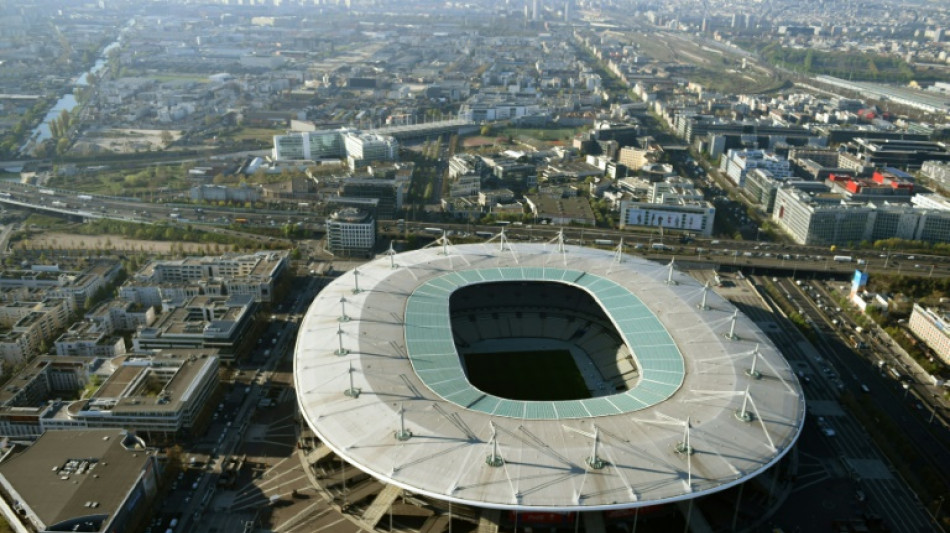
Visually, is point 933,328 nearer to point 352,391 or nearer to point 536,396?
point 536,396

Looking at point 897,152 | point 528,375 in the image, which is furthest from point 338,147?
point 897,152

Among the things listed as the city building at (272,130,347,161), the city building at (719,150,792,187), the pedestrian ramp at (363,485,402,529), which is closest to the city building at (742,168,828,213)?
the city building at (719,150,792,187)

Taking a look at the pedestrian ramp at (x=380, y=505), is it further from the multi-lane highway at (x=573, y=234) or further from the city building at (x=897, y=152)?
the city building at (x=897, y=152)

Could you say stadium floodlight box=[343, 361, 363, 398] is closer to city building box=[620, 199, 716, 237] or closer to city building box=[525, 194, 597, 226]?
city building box=[525, 194, 597, 226]

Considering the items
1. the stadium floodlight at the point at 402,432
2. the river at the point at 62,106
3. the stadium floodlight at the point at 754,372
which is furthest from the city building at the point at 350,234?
the river at the point at 62,106

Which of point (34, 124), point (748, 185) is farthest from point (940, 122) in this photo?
point (34, 124)

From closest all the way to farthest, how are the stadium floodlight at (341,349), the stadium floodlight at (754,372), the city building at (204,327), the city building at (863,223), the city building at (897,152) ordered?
the stadium floodlight at (754,372) < the stadium floodlight at (341,349) < the city building at (204,327) < the city building at (863,223) < the city building at (897,152)
